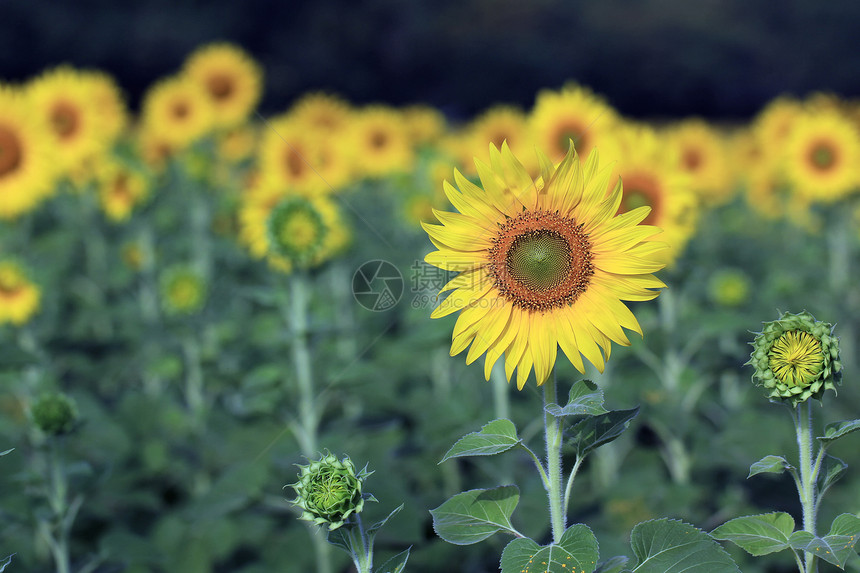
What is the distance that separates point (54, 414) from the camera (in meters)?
2.19

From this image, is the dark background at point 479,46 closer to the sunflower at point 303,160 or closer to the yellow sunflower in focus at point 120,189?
the sunflower at point 303,160

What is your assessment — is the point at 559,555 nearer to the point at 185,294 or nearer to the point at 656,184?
the point at 656,184

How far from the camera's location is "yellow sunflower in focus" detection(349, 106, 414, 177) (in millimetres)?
5781

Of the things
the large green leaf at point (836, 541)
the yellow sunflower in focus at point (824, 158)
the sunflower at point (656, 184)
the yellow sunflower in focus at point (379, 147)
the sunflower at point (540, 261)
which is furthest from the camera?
the yellow sunflower in focus at point (379, 147)

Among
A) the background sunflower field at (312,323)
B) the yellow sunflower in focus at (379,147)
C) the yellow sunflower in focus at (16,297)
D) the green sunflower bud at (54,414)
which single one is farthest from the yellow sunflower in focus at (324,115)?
the green sunflower bud at (54,414)

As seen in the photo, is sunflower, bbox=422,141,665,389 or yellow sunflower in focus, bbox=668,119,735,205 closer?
sunflower, bbox=422,141,665,389

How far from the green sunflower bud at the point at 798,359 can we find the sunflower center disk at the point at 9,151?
411 centimetres

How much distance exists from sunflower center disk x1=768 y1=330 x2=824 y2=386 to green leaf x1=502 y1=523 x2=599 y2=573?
1.39 ft

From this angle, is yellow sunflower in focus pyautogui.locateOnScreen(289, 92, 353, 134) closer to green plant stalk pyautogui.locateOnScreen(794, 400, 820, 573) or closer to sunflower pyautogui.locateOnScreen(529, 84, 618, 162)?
sunflower pyautogui.locateOnScreen(529, 84, 618, 162)

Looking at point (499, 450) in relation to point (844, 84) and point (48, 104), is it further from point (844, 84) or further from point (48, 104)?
point (844, 84)

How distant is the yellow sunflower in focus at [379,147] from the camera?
19.0 ft

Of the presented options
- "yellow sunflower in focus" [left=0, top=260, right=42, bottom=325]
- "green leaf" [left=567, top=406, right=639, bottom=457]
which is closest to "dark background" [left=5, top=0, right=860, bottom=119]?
"yellow sunflower in focus" [left=0, top=260, right=42, bottom=325]

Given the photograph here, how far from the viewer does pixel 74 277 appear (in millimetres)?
4934

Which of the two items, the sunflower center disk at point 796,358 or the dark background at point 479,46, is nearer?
the sunflower center disk at point 796,358
